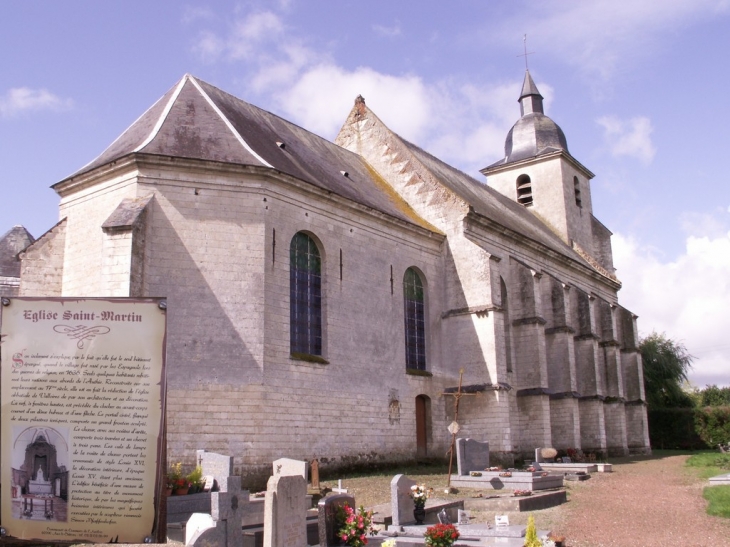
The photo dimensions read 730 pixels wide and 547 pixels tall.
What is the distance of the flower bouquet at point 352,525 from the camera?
26.5 ft

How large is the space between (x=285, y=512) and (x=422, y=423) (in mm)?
12446

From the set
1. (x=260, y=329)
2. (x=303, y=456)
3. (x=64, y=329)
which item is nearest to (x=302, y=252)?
(x=260, y=329)

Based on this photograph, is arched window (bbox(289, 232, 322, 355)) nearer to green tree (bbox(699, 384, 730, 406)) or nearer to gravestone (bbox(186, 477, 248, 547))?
gravestone (bbox(186, 477, 248, 547))

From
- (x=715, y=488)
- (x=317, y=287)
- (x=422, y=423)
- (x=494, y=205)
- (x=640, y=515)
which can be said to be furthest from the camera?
A: (x=494, y=205)

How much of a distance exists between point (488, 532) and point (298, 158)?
12.1 m

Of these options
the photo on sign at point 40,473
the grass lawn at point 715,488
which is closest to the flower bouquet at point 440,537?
the photo on sign at point 40,473

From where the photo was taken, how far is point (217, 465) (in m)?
11.9

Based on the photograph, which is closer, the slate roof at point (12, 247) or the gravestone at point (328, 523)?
the gravestone at point (328, 523)

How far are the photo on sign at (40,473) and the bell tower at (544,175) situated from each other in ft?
95.5

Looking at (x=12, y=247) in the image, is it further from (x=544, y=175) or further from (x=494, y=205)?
(x=544, y=175)

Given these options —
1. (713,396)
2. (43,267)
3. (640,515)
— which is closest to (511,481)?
(640,515)

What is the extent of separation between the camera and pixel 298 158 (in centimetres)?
1872

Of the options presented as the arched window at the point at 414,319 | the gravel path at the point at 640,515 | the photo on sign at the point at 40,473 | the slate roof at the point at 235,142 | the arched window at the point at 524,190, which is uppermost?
the arched window at the point at 524,190

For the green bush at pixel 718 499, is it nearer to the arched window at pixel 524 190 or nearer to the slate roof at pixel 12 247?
the slate roof at pixel 12 247
